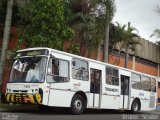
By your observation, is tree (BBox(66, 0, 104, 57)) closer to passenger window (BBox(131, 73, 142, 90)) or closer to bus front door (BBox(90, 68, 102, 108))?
passenger window (BBox(131, 73, 142, 90))

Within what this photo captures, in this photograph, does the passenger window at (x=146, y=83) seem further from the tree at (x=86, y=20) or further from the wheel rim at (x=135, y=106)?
the tree at (x=86, y=20)

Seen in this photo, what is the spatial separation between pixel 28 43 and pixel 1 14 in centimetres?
373

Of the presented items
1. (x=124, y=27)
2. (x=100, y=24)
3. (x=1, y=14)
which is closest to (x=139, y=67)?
(x=124, y=27)

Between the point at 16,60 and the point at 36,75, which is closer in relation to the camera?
the point at 36,75

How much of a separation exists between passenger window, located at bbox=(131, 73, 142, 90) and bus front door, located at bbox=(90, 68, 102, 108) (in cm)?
435

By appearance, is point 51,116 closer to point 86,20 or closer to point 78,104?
point 78,104

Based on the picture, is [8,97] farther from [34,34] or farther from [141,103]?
[141,103]

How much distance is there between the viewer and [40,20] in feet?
76.8

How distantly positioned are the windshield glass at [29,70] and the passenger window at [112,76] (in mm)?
5119

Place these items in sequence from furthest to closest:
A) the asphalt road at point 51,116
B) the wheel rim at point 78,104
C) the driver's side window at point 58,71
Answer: the wheel rim at point 78,104, the driver's side window at point 58,71, the asphalt road at point 51,116

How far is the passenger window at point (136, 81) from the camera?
81.7 ft

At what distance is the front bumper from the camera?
1711cm

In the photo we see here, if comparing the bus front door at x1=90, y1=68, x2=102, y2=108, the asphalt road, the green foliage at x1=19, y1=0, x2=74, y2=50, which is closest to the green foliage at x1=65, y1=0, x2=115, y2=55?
the green foliage at x1=19, y1=0, x2=74, y2=50

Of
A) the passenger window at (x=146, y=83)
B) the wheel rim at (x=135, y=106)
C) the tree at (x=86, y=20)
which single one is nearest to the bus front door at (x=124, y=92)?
the wheel rim at (x=135, y=106)
